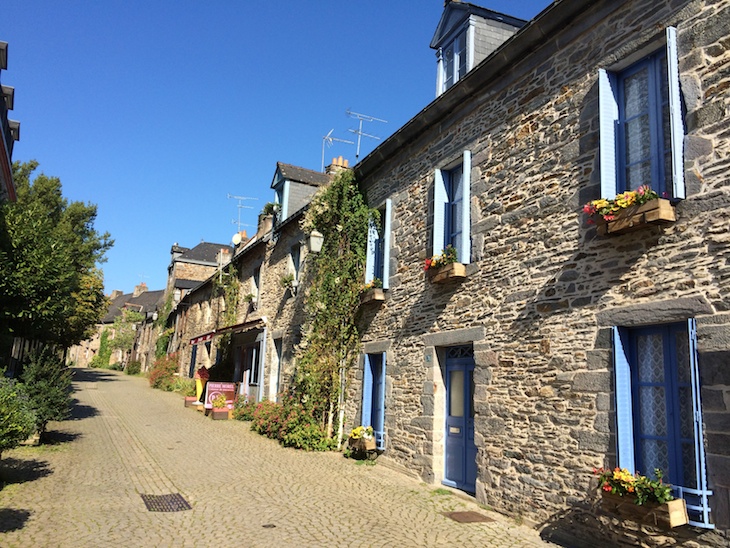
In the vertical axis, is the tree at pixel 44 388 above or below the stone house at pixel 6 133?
below

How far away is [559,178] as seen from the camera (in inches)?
245

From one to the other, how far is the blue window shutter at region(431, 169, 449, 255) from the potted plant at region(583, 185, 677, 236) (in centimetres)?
306

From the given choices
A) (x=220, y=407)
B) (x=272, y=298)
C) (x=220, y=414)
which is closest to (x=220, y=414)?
(x=220, y=414)

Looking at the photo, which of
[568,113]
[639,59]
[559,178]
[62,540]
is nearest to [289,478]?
[62,540]

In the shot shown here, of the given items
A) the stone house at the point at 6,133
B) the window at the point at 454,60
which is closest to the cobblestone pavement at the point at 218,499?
the window at the point at 454,60

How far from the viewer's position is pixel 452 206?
8.55 meters

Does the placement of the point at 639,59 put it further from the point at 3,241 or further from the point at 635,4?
the point at 3,241

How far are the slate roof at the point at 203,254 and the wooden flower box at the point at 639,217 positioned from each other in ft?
110

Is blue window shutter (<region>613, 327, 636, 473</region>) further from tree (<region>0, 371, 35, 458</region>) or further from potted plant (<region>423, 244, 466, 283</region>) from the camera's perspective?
tree (<region>0, 371, 35, 458</region>)

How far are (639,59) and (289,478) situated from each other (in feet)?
22.9

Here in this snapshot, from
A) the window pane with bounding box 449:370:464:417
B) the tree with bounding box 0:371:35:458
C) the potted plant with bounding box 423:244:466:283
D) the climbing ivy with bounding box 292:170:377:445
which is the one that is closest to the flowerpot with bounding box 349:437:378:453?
the climbing ivy with bounding box 292:170:377:445

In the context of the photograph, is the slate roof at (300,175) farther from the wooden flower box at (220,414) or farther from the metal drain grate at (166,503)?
the metal drain grate at (166,503)

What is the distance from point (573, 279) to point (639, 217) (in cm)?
109

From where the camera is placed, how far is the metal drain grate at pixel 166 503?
252 inches
